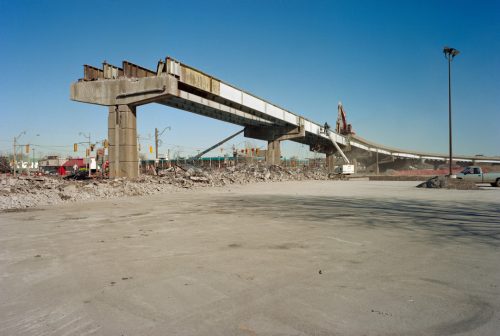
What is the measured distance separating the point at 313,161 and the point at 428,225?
6618 centimetres

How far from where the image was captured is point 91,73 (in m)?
22.3

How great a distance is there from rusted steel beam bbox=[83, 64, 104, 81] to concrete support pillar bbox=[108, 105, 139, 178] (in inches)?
95.4

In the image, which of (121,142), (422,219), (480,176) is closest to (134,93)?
(121,142)

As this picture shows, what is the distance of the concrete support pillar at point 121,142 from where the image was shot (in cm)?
2205

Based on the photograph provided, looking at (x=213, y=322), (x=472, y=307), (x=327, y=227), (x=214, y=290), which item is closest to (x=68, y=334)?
(x=213, y=322)

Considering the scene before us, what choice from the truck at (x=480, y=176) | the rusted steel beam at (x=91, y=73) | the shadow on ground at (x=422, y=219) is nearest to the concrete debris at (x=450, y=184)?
the truck at (x=480, y=176)

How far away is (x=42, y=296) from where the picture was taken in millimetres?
3691

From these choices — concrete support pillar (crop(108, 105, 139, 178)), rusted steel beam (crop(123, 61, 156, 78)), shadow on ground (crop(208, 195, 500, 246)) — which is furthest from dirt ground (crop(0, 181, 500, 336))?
rusted steel beam (crop(123, 61, 156, 78))

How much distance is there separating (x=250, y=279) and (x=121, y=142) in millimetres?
20310

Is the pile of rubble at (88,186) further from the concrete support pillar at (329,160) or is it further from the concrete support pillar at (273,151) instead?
the concrete support pillar at (329,160)

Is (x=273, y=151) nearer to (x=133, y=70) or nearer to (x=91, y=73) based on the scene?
(x=133, y=70)

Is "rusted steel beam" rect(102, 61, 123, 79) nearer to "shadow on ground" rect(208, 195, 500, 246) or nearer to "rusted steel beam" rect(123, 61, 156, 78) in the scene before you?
"rusted steel beam" rect(123, 61, 156, 78)

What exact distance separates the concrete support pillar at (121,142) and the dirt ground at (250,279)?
14.2m

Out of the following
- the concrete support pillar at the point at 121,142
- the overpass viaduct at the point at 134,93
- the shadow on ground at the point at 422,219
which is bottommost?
the shadow on ground at the point at 422,219
